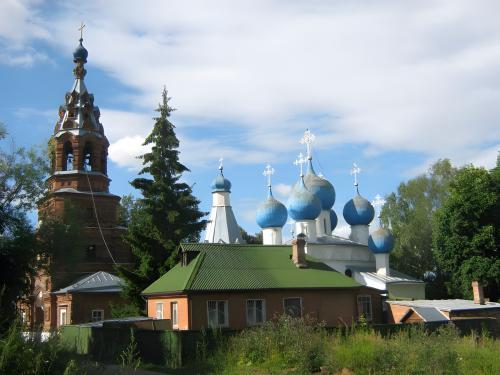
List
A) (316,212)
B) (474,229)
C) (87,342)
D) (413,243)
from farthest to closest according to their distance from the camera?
(413,243) < (316,212) < (474,229) < (87,342)

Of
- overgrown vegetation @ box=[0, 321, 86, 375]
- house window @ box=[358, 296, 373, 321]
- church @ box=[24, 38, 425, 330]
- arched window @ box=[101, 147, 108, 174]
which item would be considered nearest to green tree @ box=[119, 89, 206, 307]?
church @ box=[24, 38, 425, 330]

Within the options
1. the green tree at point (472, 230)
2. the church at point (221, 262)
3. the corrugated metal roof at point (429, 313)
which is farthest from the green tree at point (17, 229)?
the green tree at point (472, 230)

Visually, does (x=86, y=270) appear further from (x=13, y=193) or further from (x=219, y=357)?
(x=219, y=357)

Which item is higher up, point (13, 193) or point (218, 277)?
point (13, 193)

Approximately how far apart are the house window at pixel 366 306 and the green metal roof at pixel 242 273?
229 centimetres

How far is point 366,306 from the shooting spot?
2984cm

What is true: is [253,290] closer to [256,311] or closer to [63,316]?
[256,311]

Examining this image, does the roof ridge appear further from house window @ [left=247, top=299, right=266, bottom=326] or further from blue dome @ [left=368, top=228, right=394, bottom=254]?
blue dome @ [left=368, top=228, right=394, bottom=254]

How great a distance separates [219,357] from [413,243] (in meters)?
36.2

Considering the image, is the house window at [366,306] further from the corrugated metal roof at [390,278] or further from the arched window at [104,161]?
the arched window at [104,161]

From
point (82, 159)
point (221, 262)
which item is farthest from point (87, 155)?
point (221, 262)

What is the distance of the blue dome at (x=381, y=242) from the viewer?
40.8 m

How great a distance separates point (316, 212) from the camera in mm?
39531

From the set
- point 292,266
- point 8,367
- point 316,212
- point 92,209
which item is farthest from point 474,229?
point 8,367
